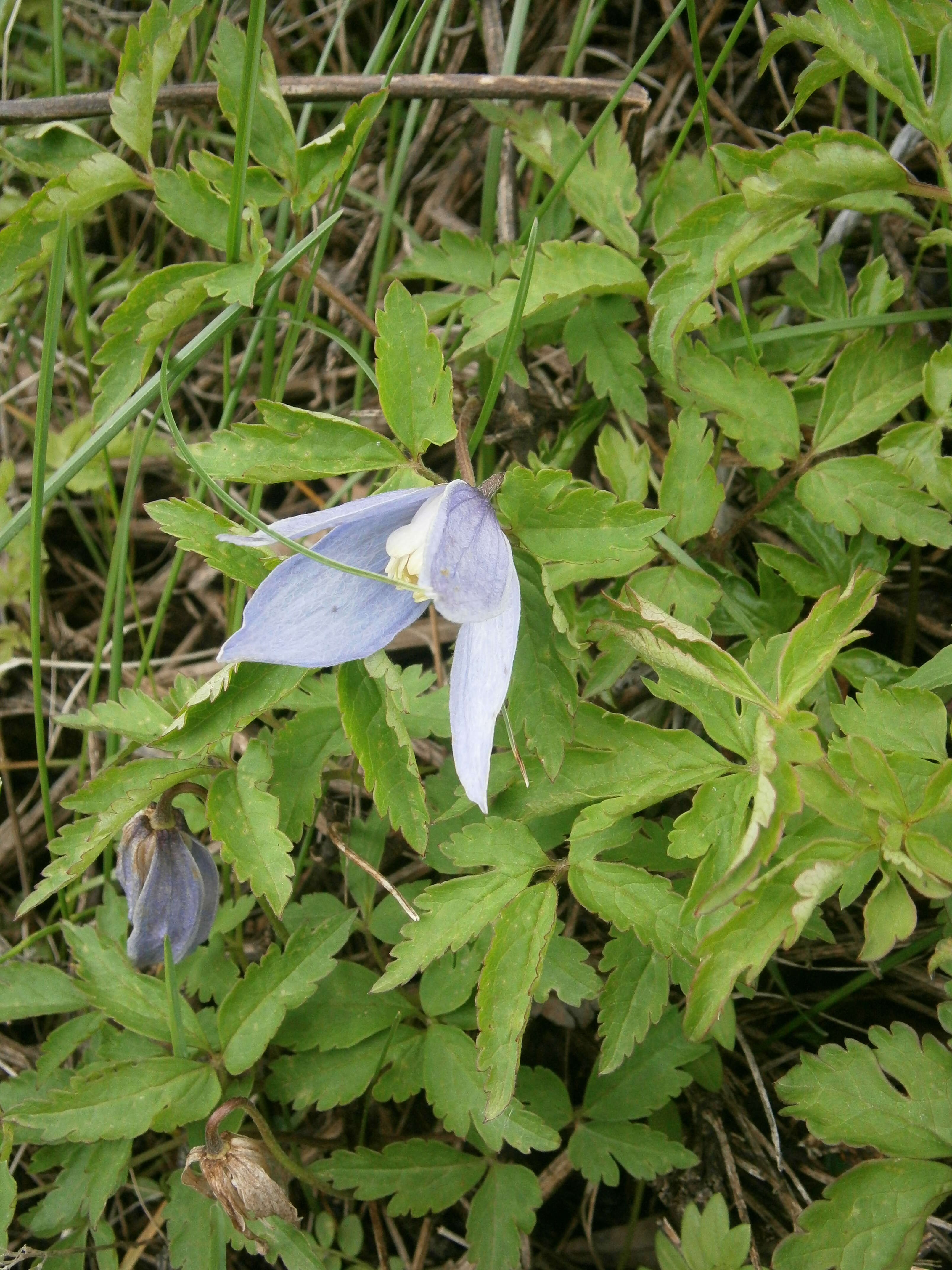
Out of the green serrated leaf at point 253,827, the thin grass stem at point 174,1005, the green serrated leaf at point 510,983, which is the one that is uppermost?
the green serrated leaf at point 253,827

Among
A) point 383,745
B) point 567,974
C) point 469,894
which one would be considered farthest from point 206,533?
point 567,974

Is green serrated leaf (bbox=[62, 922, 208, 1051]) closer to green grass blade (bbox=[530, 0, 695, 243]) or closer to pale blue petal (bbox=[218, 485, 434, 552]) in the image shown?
pale blue petal (bbox=[218, 485, 434, 552])

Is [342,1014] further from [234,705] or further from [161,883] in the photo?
[234,705]

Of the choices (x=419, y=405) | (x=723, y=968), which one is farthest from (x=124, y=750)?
(x=723, y=968)

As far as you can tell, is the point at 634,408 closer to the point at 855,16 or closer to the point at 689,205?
the point at 689,205

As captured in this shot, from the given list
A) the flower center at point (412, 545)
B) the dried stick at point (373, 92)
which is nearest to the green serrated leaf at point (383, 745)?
the flower center at point (412, 545)

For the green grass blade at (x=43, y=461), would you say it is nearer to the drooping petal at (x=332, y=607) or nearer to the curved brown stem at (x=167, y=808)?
the curved brown stem at (x=167, y=808)
